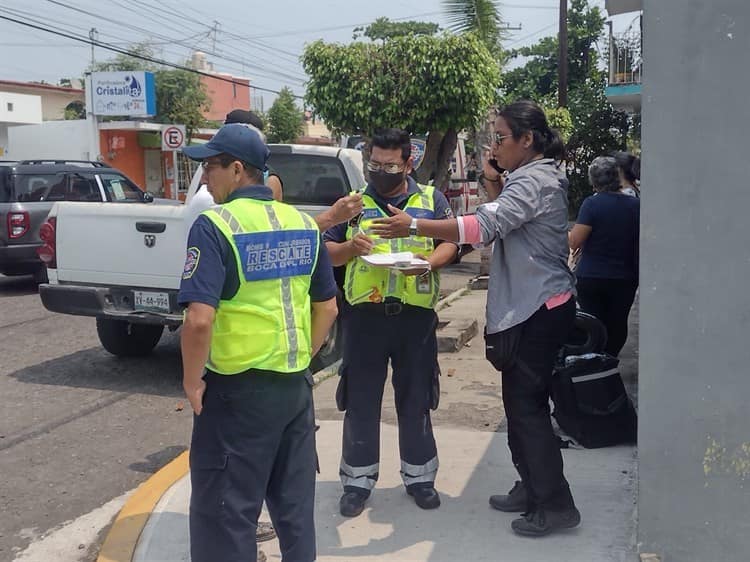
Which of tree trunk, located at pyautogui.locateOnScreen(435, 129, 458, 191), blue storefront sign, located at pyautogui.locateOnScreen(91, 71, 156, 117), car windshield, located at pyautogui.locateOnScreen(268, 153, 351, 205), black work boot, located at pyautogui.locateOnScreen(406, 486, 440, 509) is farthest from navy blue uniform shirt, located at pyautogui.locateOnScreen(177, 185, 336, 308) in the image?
blue storefront sign, located at pyautogui.locateOnScreen(91, 71, 156, 117)

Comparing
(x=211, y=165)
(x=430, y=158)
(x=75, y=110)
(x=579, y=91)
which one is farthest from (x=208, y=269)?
(x=75, y=110)

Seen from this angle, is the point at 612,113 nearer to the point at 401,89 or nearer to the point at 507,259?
the point at 401,89

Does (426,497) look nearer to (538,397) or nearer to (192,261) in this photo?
(538,397)

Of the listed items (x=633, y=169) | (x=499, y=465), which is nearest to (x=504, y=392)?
(x=499, y=465)

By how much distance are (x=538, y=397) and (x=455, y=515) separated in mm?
791

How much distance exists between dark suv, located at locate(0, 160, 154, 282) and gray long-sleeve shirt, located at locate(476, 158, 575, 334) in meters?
9.75

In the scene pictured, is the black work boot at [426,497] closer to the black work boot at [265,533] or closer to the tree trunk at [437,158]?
the black work boot at [265,533]

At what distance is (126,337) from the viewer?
26.2ft

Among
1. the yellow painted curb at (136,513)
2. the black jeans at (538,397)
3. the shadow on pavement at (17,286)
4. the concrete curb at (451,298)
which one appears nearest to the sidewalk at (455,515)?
the yellow painted curb at (136,513)

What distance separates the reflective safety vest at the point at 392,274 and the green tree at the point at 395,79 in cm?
597

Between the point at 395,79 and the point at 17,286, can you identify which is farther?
the point at 17,286

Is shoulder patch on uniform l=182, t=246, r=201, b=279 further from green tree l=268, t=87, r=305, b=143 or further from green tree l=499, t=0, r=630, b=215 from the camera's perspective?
green tree l=268, t=87, r=305, b=143

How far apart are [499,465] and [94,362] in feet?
15.2

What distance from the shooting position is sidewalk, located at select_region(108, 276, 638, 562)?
389 centimetres
